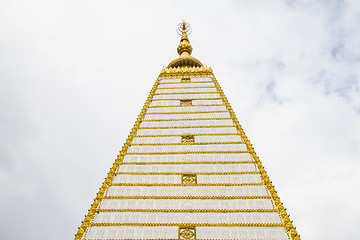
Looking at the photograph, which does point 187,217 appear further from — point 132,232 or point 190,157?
point 190,157

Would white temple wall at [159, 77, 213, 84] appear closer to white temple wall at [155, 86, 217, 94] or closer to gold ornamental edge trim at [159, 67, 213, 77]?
gold ornamental edge trim at [159, 67, 213, 77]

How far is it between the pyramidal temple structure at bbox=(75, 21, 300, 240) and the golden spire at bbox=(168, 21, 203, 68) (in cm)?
1189

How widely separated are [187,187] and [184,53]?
2154cm

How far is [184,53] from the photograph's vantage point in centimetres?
3033

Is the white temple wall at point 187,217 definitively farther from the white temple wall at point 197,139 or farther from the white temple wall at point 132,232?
the white temple wall at point 197,139

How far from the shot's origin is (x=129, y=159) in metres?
13.1

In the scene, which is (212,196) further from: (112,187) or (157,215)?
(112,187)

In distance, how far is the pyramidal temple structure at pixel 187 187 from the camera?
9617mm

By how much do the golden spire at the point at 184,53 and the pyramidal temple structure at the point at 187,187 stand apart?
11.9 metres

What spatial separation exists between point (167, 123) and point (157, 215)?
6.81 meters

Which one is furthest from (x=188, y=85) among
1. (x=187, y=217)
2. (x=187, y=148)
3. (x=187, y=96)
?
(x=187, y=217)

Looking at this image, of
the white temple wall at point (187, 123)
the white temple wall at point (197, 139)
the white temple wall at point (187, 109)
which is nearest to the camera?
the white temple wall at point (197, 139)

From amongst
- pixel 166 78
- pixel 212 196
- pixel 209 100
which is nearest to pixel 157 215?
pixel 212 196

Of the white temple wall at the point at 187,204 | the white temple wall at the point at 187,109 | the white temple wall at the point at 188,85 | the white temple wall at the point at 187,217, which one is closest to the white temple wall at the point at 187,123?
the white temple wall at the point at 187,109
